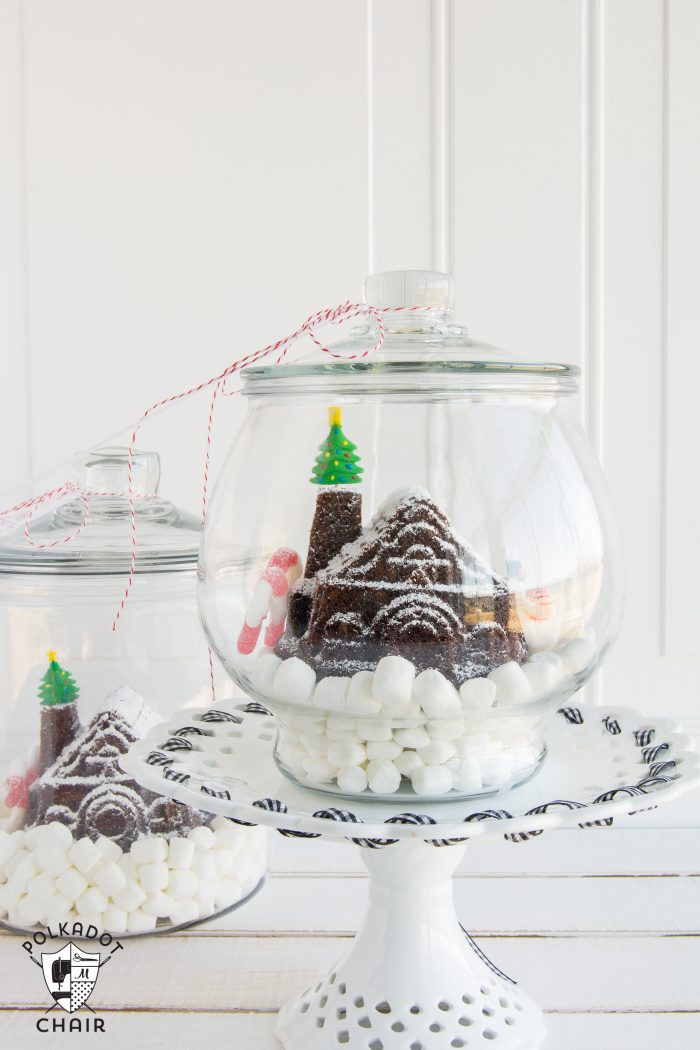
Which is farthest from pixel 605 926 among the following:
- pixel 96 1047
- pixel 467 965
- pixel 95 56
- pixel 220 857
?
pixel 95 56

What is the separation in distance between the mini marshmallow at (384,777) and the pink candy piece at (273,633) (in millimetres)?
117

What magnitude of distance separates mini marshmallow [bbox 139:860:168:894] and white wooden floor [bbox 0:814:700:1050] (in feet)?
0.21

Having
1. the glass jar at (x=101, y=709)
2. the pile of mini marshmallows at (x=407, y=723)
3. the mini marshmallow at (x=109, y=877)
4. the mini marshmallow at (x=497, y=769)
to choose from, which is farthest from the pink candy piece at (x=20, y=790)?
the mini marshmallow at (x=497, y=769)

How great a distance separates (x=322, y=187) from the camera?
1.18 meters

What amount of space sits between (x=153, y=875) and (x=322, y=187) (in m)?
0.78

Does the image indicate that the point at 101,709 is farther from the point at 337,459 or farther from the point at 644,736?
the point at 644,736

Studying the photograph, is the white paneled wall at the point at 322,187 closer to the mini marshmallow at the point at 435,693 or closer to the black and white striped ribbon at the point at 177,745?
the black and white striped ribbon at the point at 177,745

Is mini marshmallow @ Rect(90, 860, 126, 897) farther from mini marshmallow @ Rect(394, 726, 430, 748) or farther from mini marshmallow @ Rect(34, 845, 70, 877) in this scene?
mini marshmallow @ Rect(394, 726, 430, 748)

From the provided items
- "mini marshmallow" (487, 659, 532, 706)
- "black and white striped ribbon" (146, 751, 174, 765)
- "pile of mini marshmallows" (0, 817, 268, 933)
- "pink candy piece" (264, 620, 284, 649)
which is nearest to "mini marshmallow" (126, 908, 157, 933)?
"pile of mini marshmallows" (0, 817, 268, 933)

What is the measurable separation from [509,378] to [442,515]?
11 centimetres

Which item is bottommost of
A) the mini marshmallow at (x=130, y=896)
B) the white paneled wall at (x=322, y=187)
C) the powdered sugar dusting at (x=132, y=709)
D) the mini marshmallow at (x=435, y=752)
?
the mini marshmallow at (x=130, y=896)

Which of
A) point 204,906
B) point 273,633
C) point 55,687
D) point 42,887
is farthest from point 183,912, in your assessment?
point 273,633

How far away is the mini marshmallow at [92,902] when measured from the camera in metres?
0.84

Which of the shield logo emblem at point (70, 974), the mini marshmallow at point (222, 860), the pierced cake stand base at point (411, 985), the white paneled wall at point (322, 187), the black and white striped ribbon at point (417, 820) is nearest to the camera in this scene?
the black and white striped ribbon at point (417, 820)
